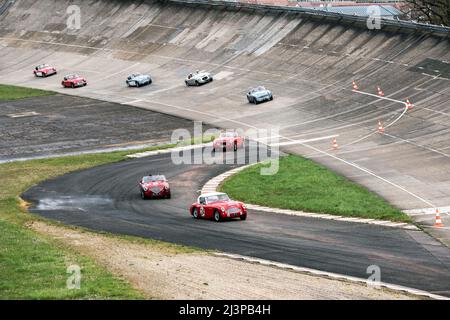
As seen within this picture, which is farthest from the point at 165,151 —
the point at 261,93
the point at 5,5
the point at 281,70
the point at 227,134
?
the point at 5,5

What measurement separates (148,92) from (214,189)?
4383 cm

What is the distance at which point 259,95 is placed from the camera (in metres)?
89.8

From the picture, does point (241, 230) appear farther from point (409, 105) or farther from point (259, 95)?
point (259, 95)

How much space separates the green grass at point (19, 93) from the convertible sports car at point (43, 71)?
18.7 ft

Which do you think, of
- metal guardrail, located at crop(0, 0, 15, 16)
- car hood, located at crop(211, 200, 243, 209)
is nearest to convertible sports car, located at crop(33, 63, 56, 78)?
metal guardrail, located at crop(0, 0, 15, 16)

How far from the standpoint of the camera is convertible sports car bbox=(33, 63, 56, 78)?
117 meters

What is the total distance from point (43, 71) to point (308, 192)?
220 feet

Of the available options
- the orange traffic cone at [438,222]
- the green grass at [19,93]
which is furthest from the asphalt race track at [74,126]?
the orange traffic cone at [438,222]

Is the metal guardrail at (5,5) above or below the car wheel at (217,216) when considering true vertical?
above

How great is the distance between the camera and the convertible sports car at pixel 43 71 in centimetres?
11719

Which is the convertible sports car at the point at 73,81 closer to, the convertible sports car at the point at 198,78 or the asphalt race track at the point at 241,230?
the convertible sports car at the point at 198,78
